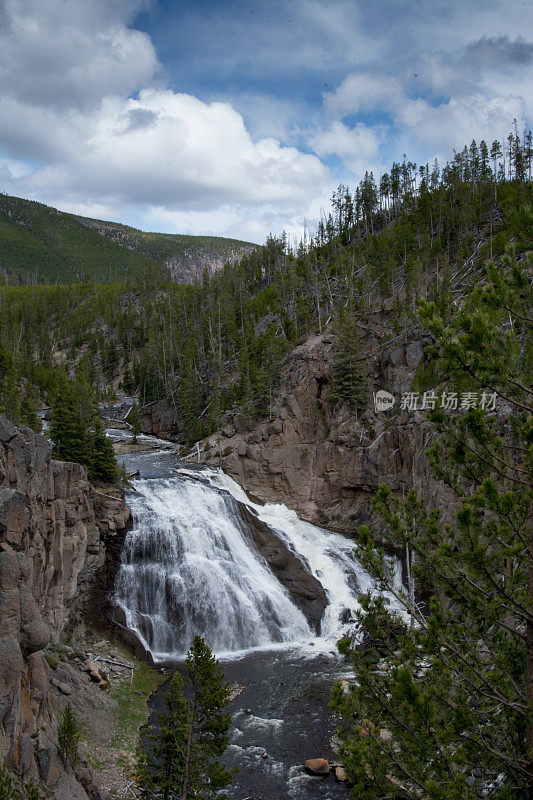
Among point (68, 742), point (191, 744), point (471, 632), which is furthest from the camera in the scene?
point (191, 744)

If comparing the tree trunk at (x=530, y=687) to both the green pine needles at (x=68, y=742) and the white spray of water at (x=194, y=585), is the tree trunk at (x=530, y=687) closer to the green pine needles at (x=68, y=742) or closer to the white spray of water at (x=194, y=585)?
the green pine needles at (x=68, y=742)

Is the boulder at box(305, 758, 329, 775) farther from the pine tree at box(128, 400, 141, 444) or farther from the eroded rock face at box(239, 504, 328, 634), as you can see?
the pine tree at box(128, 400, 141, 444)

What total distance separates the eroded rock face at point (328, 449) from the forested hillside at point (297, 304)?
275 centimetres

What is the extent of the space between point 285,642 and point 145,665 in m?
7.52

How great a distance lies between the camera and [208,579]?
89.3 feet

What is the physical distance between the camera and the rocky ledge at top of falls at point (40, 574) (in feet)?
34.3

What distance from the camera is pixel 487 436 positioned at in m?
7.48

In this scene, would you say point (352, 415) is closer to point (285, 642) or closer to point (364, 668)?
point (285, 642)

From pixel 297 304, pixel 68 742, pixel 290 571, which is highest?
pixel 297 304

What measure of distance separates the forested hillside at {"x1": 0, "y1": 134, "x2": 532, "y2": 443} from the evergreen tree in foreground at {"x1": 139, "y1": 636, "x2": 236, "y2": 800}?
32225mm

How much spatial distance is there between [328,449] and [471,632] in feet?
111

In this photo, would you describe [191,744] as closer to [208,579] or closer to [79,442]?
[208,579]

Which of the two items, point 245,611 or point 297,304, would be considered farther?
point 297,304

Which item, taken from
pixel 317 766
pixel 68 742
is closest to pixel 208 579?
pixel 317 766
